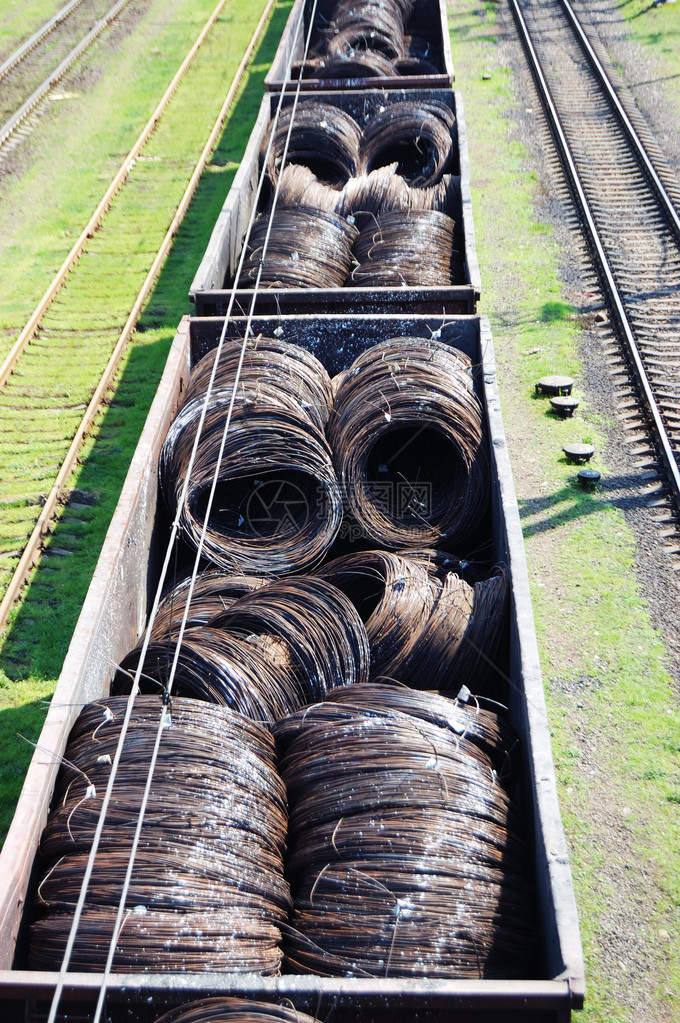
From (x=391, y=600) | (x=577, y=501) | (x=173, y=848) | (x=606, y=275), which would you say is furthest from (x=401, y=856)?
(x=606, y=275)

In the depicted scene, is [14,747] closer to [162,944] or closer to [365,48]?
[162,944]

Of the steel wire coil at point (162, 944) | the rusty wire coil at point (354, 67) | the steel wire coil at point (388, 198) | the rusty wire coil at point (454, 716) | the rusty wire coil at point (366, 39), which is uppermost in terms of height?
the rusty wire coil at point (366, 39)

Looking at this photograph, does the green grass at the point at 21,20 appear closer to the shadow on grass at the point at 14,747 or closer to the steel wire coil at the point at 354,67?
the steel wire coil at the point at 354,67

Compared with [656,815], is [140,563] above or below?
above

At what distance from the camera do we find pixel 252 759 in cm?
480

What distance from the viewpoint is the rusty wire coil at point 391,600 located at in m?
5.81

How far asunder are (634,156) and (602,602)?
34.1 feet

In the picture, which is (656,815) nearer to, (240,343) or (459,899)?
(459,899)

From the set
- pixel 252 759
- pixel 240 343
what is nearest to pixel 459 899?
pixel 252 759

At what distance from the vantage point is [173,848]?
430cm

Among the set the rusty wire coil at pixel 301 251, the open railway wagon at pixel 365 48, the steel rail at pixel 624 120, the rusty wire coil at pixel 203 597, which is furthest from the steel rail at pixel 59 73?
the rusty wire coil at pixel 203 597

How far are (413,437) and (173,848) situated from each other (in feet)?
13.2

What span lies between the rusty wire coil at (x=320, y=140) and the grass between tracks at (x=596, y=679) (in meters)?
2.46

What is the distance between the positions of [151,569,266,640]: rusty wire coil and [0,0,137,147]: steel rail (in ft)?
44.5
